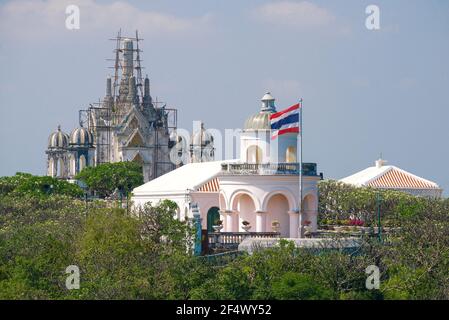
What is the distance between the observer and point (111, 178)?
160 m

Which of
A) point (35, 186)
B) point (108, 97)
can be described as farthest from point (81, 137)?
point (35, 186)

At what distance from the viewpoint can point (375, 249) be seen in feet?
267

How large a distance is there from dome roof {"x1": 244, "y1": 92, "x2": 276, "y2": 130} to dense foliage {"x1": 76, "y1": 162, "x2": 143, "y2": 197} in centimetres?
6568

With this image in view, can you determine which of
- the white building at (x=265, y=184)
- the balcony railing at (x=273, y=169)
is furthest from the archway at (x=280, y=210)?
the balcony railing at (x=273, y=169)

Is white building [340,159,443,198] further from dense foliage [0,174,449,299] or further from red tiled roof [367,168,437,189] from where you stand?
dense foliage [0,174,449,299]

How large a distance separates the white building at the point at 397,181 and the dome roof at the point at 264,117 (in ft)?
144

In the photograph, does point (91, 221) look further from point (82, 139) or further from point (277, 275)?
point (82, 139)

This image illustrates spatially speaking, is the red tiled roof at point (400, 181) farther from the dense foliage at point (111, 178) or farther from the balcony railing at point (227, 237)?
the balcony railing at point (227, 237)

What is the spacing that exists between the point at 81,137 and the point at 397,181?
5183cm

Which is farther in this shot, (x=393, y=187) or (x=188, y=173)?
(x=393, y=187)

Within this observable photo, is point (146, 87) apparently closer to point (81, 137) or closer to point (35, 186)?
point (81, 137)

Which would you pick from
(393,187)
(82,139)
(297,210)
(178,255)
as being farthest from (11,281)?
(82,139)

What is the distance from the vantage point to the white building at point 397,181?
13638 cm

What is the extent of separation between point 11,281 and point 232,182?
1896cm
